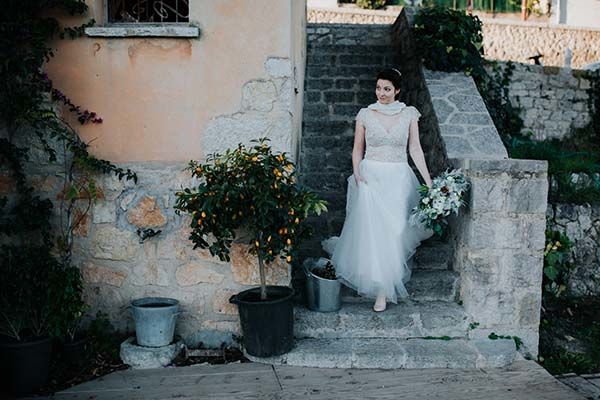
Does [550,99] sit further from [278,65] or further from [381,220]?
[278,65]

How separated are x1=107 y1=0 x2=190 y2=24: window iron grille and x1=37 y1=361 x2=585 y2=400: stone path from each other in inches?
103

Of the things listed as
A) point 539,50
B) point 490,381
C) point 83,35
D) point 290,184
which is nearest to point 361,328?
point 490,381

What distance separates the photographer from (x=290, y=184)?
3633 mm

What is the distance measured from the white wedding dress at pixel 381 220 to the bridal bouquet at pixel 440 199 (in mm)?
158

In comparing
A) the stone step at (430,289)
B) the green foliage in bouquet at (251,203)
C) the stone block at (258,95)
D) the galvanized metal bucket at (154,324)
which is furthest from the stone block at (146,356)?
the stone block at (258,95)

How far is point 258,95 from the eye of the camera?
3.84 metres

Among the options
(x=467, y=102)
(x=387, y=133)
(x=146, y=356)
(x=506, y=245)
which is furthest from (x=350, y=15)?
(x=146, y=356)

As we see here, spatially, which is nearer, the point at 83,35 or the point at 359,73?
the point at 83,35

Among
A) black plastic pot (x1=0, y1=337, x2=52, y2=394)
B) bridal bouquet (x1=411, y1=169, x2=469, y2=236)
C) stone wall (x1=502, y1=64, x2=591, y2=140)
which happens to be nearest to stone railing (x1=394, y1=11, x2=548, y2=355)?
bridal bouquet (x1=411, y1=169, x2=469, y2=236)

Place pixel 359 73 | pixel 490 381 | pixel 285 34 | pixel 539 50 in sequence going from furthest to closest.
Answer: pixel 539 50
pixel 359 73
pixel 285 34
pixel 490 381

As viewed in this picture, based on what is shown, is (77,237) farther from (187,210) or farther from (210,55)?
(210,55)

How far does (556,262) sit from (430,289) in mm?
1413

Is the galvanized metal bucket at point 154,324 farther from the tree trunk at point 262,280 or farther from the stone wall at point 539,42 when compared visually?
the stone wall at point 539,42

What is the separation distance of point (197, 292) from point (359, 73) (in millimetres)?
Answer: 4328
